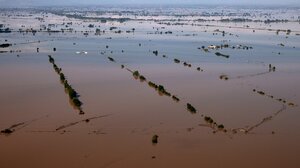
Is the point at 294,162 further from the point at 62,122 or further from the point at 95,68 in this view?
the point at 95,68

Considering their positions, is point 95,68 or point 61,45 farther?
point 61,45

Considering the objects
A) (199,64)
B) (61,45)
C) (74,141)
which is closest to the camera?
(74,141)

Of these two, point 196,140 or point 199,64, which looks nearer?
point 196,140

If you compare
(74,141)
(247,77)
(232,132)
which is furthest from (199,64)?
(74,141)

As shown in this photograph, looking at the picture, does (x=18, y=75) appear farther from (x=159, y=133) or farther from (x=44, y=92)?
(x=159, y=133)

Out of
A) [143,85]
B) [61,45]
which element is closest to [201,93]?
[143,85]

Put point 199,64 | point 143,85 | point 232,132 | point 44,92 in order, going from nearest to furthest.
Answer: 1. point 232,132
2. point 44,92
3. point 143,85
4. point 199,64
